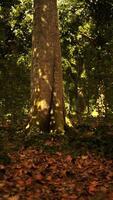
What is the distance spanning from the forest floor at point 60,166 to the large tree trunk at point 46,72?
27.8 inches

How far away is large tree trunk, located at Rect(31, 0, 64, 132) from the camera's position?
43.7 feet

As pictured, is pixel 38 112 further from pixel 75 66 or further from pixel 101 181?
pixel 75 66

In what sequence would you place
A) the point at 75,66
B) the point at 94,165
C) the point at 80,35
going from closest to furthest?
the point at 94,165
the point at 80,35
the point at 75,66

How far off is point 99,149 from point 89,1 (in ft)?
46.4

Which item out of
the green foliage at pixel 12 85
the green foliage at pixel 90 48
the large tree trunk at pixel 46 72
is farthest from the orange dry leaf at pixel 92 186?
the green foliage at pixel 90 48

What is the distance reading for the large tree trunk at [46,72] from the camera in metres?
13.3

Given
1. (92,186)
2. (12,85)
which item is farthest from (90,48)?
(92,186)

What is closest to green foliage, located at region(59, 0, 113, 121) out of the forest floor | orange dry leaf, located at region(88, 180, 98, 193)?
the forest floor

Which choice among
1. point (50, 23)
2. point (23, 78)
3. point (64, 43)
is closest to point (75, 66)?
point (64, 43)

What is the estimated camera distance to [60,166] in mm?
9711

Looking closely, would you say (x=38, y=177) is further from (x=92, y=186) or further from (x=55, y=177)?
(x=92, y=186)

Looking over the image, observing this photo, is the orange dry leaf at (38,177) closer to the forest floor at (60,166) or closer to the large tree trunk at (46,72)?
the forest floor at (60,166)

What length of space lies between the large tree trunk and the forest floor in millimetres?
706

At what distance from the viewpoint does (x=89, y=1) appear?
2383cm
